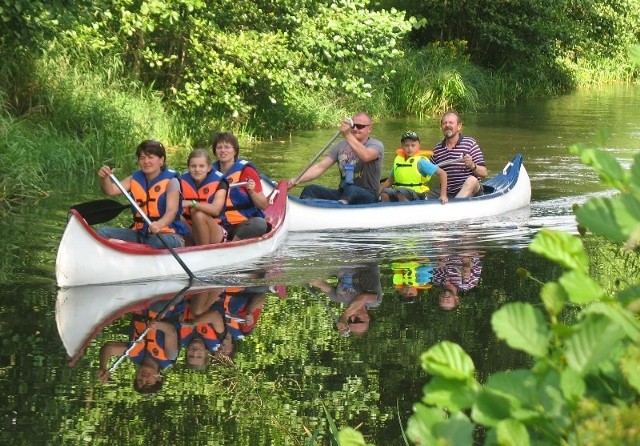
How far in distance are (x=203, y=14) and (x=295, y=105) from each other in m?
3.27

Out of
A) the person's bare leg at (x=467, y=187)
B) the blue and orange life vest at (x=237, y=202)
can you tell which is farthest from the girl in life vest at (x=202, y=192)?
the person's bare leg at (x=467, y=187)

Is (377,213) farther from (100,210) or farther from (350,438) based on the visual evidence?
(350,438)

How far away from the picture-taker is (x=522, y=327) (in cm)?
147

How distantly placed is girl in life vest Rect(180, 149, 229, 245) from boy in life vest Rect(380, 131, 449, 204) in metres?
2.65

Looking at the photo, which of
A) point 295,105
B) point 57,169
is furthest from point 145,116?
point 295,105

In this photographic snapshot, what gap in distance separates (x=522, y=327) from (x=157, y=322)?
5.78 meters

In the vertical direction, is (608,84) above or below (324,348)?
below

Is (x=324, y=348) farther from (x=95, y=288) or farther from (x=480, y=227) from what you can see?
(x=480, y=227)

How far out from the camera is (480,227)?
11367mm

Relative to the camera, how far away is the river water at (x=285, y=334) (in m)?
5.00

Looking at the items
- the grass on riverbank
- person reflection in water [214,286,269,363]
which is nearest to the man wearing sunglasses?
the grass on riverbank

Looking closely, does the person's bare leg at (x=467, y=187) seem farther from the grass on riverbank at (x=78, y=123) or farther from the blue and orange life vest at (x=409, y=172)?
the grass on riverbank at (x=78, y=123)

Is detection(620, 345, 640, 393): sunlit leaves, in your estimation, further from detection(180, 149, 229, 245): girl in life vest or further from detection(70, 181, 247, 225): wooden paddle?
detection(180, 149, 229, 245): girl in life vest

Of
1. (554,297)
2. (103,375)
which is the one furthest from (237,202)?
(554,297)
